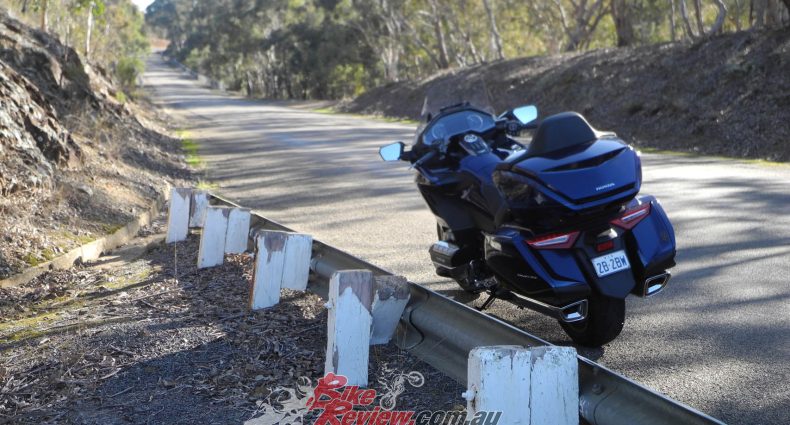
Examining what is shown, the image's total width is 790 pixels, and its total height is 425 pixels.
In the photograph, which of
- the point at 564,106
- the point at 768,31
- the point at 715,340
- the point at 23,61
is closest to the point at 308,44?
the point at 564,106

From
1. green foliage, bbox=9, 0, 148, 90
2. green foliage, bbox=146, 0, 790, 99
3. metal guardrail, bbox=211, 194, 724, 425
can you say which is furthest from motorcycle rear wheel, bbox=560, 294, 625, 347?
green foliage, bbox=146, 0, 790, 99

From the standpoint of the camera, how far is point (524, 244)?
5.24m

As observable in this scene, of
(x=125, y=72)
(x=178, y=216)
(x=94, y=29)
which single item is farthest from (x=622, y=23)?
(x=178, y=216)

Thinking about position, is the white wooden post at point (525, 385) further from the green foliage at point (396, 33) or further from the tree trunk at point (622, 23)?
the tree trunk at point (622, 23)

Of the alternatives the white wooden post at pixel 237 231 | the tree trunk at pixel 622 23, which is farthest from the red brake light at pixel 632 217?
the tree trunk at pixel 622 23

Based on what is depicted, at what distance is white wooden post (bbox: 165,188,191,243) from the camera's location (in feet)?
31.8

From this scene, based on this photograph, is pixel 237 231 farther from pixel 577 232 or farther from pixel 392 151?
pixel 577 232

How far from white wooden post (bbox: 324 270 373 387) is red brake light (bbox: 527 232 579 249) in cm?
101

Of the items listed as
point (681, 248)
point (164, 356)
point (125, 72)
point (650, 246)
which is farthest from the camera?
point (125, 72)

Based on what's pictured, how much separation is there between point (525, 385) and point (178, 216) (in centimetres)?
669

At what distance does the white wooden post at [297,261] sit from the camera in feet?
21.9

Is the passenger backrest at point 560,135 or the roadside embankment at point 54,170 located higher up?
the passenger backrest at point 560,135

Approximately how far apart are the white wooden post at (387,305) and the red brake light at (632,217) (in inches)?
53.7

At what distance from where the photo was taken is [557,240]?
5105 mm
